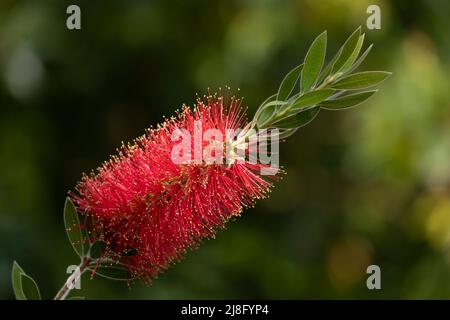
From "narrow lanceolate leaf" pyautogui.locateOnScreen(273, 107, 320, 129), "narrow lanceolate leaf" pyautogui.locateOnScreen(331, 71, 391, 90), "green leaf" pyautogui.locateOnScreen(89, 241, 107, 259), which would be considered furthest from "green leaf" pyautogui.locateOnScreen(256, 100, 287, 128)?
"green leaf" pyautogui.locateOnScreen(89, 241, 107, 259)

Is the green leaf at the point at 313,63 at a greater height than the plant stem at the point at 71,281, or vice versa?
the green leaf at the point at 313,63

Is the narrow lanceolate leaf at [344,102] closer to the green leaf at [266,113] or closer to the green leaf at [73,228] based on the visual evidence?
the green leaf at [266,113]

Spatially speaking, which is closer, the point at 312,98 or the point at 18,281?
the point at 312,98

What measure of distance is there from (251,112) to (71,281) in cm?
397

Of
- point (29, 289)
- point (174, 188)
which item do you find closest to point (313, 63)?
point (174, 188)

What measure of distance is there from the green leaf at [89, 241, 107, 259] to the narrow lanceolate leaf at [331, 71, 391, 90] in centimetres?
73

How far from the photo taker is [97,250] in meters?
2.05

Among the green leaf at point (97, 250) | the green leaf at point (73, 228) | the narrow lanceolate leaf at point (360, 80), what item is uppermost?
the narrow lanceolate leaf at point (360, 80)

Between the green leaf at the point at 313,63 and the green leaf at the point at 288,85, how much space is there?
1.2 inches

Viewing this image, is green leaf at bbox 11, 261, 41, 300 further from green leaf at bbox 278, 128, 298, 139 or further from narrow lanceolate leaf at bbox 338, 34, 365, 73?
narrow lanceolate leaf at bbox 338, 34, 365, 73

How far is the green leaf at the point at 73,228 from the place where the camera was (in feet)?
6.68

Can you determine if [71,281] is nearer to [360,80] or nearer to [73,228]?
[73,228]

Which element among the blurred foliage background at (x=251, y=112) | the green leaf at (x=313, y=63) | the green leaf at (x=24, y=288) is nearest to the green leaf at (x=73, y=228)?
the green leaf at (x=24, y=288)

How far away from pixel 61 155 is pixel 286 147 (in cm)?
172
